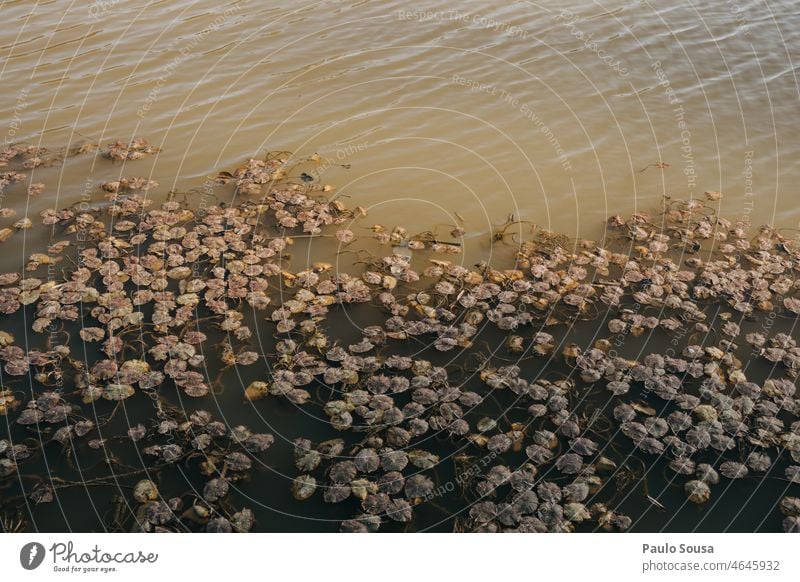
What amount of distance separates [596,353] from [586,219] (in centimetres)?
329

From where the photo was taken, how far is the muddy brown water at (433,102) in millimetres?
11219

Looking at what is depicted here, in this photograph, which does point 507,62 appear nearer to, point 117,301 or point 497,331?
point 497,331

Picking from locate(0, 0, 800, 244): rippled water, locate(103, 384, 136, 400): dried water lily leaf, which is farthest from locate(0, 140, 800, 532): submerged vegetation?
locate(0, 0, 800, 244): rippled water

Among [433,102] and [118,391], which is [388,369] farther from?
[433,102]

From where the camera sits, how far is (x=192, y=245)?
9609 mm

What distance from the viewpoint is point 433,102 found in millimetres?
13219

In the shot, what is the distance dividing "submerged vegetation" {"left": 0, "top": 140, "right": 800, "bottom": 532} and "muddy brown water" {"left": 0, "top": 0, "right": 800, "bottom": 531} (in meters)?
0.47

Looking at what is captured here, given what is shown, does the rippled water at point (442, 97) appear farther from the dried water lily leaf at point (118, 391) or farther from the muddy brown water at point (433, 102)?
the dried water lily leaf at point (118, 391)

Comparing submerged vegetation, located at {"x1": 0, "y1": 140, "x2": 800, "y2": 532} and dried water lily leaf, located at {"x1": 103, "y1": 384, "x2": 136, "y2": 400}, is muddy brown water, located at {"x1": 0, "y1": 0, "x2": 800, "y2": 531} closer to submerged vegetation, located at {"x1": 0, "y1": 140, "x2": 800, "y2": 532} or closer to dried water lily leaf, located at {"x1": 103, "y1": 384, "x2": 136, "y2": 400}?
submerged vegetation, located at {"x1": 0, "y1": 140, "x2": 800, "y2": 532}

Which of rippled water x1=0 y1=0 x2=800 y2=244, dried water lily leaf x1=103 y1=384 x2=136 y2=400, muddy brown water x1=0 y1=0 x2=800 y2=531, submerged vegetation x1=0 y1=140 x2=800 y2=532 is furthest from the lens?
rippled water x1=0 y1=0 x2=800 y2=244

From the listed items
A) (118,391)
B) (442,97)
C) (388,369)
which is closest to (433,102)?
(442,97)

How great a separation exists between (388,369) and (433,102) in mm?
7171

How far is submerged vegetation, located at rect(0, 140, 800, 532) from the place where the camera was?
677 cm
